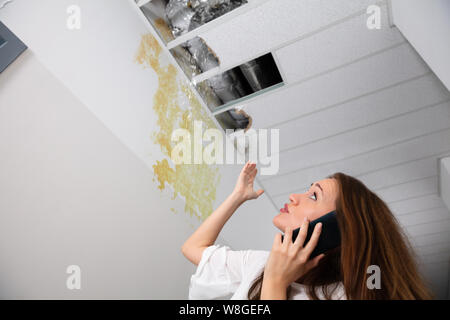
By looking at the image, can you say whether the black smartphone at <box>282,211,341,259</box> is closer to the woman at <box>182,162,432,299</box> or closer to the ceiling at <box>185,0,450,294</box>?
the woman at <box>182,162,432,299</box>

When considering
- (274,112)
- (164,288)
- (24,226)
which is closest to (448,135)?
(274,112)

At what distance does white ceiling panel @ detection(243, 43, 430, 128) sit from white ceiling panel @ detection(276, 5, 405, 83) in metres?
0.07

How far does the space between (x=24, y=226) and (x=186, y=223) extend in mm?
940

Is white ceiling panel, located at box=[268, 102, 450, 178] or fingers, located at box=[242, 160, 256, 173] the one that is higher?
fingers, located at box=[242, 160, 256, 173]

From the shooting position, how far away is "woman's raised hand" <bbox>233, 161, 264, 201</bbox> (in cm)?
123

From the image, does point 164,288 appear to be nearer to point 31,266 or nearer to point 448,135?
point 31,266

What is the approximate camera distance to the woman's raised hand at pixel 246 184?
4.05ft

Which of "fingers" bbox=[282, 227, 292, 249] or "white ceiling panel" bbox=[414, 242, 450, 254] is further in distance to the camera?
"white ceiling panel" bbox=[414, 242, 450, 254]

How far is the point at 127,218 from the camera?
1.51m

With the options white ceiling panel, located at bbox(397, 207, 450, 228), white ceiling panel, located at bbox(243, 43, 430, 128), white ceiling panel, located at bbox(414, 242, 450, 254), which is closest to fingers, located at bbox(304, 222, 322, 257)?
white ceiling panel, located at bbox(243, 43, 430, 128)

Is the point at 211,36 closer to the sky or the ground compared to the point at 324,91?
closer to the sky

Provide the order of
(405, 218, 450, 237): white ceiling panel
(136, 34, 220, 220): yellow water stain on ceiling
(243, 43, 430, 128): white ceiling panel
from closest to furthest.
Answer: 1. (136, 34, 220, 220): yellow water stain on ceiling
2. (243, 43, 430, 128): white ceiling panel
3. (405, 218, 450, 237): white ceiling panel

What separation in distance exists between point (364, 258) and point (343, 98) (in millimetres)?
1809
